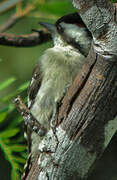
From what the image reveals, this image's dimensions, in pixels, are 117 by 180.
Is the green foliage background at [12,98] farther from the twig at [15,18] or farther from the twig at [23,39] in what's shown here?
the twig at [23,39]

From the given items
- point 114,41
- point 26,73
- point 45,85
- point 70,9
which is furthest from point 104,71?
point 26,73

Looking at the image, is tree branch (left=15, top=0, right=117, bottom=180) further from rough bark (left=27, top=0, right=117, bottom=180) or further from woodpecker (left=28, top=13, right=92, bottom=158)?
woodpecker (left=28, top=13, right=92, bottom=158)

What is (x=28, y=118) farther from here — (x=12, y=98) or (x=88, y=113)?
(x=12, y=98)

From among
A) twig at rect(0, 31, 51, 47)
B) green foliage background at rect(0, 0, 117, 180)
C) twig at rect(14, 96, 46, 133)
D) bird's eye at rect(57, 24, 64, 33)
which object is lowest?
green foliage background at rect(0, 0, 117, 180)

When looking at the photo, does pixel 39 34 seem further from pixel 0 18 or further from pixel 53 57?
pixel 0 18

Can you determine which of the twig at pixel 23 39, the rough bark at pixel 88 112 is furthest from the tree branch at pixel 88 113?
the twig at pixel 23 39

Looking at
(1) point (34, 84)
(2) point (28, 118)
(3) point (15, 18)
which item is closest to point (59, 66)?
(1) point (34, 84)

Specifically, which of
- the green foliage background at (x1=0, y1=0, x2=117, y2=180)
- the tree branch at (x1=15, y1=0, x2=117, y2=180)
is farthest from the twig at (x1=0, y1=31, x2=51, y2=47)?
the tree branch at (x1=15, y1=0, x2=117, y2=180)

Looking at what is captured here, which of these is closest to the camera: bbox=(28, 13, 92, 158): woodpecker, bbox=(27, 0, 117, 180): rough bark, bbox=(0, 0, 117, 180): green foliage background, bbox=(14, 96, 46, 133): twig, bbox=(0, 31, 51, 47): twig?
bbox=(27, 0, 117, 180): rough bark
